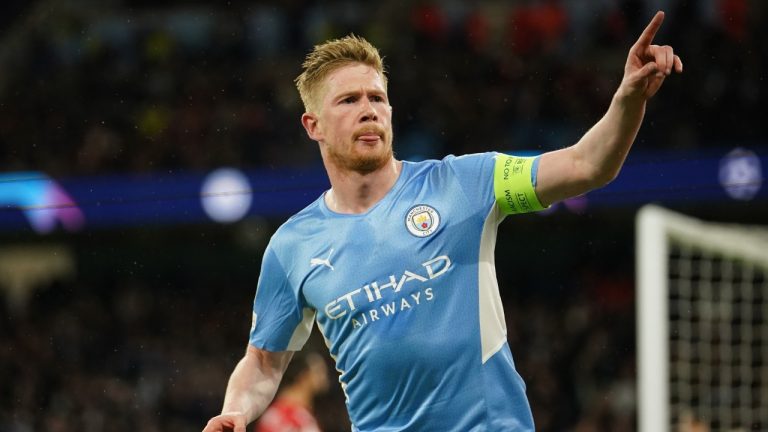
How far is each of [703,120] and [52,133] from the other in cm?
890

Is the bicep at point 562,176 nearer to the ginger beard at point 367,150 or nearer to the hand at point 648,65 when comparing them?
the hand at point 648,65

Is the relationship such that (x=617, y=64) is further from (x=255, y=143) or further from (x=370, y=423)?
(x=370, y=423)

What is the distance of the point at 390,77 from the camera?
15.7 m

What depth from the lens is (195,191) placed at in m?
14.8

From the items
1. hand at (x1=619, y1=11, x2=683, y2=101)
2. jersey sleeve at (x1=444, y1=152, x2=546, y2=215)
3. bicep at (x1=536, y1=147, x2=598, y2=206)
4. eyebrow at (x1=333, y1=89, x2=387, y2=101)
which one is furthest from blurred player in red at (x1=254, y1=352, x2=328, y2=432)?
hand at (x1=619, y1=11, x2=683, y2=101)

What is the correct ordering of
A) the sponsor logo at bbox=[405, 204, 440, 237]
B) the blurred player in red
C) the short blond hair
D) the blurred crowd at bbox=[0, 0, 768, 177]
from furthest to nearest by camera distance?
the blurred crowd at bbox=[0, 0, 768, 177] → the blurred player in red → the short blond hair → the sponsor logo at bbox=[405, 204, 440, 237]

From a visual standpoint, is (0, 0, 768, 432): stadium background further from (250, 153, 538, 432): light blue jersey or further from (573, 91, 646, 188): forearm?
(573, 91, 646, 188): forearm

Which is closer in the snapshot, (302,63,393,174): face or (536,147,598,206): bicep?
(536,147,598,206): bicep

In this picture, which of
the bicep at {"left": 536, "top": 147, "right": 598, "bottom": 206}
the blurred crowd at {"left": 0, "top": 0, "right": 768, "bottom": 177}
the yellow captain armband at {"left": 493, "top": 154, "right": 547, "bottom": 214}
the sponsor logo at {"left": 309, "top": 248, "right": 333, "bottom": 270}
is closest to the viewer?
the bicep at {"left": 536, "top": 147, "right": 598, "bottom": 206}

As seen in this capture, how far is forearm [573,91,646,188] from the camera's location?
3.42 metres

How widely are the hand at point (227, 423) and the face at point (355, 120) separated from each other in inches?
35.5

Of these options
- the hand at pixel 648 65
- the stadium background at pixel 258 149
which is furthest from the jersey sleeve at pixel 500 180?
the stadium background at pixel 258 149

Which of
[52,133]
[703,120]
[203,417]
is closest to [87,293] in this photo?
[52,133]

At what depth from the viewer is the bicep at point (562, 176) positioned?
3.57 meters
